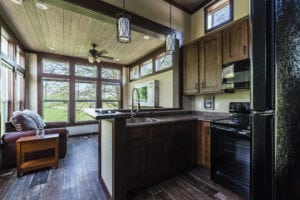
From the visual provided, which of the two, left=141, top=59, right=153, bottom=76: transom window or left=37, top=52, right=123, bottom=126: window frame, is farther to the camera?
left=141, top=59, right=153, bottom=76: transom window

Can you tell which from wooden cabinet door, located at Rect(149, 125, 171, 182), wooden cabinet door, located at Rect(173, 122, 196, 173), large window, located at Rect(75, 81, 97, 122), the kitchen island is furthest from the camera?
large window, located at Rect(75, 81, 97, 122)

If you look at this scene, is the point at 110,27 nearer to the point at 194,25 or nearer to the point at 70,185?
the point at 194,25

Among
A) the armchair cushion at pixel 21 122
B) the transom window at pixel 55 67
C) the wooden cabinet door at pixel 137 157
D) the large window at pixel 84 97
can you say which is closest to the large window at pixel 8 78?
the armchair cushion at pixel 21 122

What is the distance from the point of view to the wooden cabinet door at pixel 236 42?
2424 millimetres

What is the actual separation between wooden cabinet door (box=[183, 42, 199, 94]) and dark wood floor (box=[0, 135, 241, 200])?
1.62 metres

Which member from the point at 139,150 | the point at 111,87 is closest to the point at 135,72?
the point at 111,87

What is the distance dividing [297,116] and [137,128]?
1885mm

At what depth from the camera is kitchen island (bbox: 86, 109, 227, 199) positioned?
1.88 meters

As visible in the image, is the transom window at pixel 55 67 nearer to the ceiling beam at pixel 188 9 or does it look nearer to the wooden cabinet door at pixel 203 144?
the ceiling beam at pixel 188 9

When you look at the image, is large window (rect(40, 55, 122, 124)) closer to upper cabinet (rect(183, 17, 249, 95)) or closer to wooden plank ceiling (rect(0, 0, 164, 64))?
wooden plank ceiling (rect(0, 0, 164, 64))

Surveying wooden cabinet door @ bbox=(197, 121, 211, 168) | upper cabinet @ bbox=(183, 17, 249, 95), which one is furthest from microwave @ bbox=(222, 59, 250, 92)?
wooden cabinet door @ bbox=(197, 121, 211, 168)

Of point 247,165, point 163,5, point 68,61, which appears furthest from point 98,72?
point 247,165

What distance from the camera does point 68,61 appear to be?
568 cm

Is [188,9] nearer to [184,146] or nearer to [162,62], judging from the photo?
[162,62]
